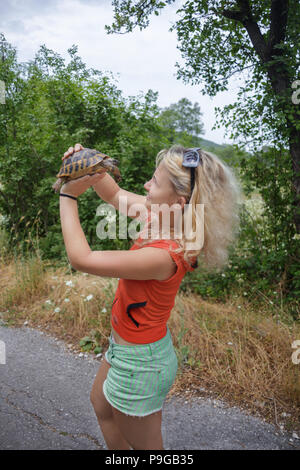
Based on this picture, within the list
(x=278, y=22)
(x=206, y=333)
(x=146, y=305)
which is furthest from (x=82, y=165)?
(x=278, y=22)

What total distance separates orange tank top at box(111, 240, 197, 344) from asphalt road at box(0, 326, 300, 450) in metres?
1.24

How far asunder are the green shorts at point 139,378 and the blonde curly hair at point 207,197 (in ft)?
1.47

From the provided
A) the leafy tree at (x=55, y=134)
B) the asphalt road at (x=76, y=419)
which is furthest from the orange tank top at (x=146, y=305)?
the leafy tree at (x=55, y=134)

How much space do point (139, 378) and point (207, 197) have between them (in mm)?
825

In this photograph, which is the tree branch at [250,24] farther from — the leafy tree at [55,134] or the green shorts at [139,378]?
the green shorts at [139,378]

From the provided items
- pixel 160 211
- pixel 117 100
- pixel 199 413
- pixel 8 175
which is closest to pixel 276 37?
pixel 117 100

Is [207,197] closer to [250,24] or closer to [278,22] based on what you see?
[278,22]

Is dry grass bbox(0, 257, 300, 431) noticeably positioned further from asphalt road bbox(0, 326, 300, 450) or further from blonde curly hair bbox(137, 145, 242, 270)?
blonde curly hair bbox(137, 145, 242, 270)

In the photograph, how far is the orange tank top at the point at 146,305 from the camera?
55.2 inches

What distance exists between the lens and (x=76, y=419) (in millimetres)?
Answer: 2441

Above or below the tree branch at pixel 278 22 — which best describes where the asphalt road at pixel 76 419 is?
below

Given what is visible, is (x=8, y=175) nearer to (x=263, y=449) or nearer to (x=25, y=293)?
(x=25, y=293)

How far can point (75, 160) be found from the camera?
1.33 metres

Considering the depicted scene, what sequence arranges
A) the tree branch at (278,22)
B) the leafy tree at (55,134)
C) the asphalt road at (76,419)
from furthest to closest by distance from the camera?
the leafy tree at (55,134), the tree branch at (278,22), the asphalt road at (76,419)
